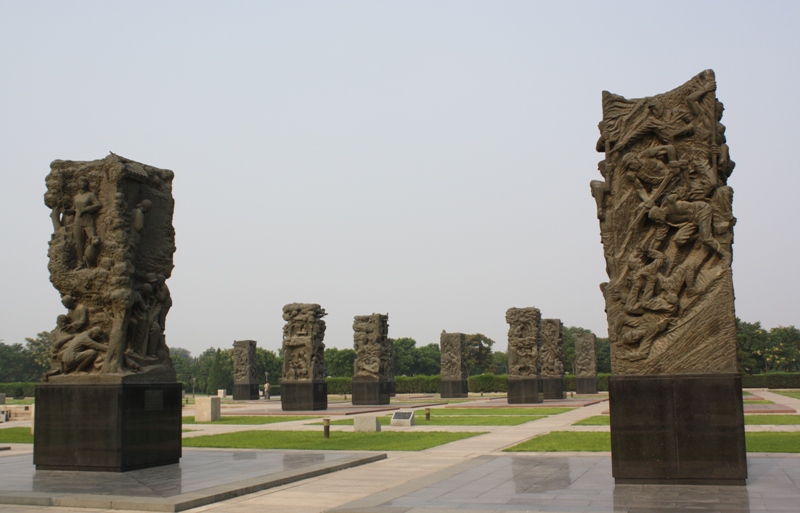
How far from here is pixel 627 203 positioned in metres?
11.1

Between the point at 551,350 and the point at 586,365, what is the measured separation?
31.1 ft

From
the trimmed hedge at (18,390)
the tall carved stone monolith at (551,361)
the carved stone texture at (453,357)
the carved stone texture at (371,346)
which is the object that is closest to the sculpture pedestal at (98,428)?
the carved stone texture at (371,346)

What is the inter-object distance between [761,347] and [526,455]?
64923 millimetres

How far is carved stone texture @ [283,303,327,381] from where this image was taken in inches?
1287

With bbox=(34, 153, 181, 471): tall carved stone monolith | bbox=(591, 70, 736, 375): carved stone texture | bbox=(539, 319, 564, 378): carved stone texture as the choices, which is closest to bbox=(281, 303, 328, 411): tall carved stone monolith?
bbox=(539, 319, 564, 378): carved stone texture

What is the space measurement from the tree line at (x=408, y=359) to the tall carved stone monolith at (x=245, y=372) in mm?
13067

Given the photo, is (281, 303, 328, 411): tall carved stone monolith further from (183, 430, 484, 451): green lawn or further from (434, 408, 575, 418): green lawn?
(183, 430, 484, 451): green lawn

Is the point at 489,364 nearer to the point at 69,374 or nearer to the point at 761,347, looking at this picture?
the point at 761,347

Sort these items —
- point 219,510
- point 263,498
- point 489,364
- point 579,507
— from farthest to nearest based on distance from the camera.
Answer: point 489,364
point 263,498
point 219,510
point 579,507

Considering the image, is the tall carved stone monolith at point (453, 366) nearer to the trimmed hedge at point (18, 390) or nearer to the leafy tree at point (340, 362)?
the trimmed hedge at point (18, 390)

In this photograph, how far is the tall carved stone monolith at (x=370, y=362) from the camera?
36.1 m

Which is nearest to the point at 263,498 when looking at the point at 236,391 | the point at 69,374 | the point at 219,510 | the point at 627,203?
the point at 219,510

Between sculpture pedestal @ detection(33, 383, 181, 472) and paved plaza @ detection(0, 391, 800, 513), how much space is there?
33cm

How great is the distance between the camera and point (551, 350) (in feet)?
138
